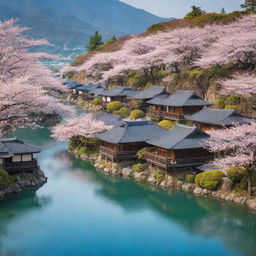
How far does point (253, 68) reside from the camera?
40.2 m

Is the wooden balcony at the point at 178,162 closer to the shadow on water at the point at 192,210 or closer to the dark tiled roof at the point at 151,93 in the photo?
the shadow on water at the point at 192,210

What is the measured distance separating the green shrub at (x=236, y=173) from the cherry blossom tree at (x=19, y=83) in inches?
399

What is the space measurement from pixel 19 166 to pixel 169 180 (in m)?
9.71

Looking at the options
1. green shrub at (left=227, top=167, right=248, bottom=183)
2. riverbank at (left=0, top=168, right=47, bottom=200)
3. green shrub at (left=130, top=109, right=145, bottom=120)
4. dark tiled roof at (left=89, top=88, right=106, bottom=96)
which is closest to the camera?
green shrub at (left=227, top=167, right=248, bottom=183)

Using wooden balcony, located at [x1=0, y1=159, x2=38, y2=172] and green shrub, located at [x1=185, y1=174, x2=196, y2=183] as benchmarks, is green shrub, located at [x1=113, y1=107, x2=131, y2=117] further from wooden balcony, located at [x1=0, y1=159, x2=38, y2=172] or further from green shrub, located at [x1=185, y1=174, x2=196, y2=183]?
green shrub, located at [x1=185, y1=174, x2=196, y2=183]

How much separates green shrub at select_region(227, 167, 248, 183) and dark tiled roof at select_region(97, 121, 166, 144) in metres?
8.27

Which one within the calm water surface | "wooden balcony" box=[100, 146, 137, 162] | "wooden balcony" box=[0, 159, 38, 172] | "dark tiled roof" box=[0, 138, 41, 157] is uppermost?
"dark tiled roof" box=[0, 138, 41, 157]

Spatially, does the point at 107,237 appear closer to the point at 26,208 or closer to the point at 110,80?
the point at 26,208

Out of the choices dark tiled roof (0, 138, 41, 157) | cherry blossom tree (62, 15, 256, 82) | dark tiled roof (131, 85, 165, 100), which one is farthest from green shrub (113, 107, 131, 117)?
dark tiled roof (0, 138, 41, 157)

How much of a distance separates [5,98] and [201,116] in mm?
18488

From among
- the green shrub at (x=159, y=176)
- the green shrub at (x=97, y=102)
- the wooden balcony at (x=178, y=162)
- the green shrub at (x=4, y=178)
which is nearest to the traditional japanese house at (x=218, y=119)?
the wooden balcony at (x=178, y=162)

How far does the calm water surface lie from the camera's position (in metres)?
17.9

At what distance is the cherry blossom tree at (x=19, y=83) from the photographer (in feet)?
63.4

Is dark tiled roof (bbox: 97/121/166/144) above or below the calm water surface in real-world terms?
above
